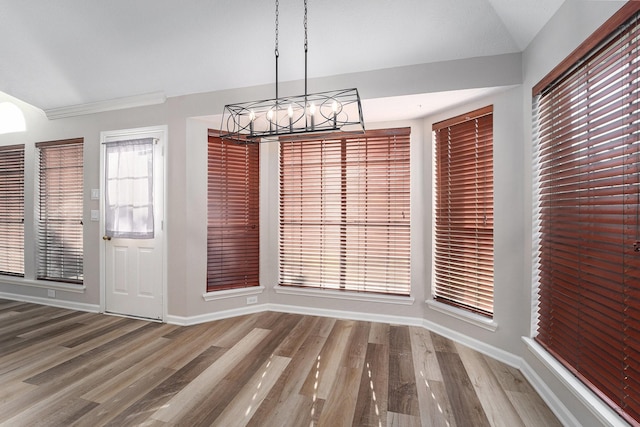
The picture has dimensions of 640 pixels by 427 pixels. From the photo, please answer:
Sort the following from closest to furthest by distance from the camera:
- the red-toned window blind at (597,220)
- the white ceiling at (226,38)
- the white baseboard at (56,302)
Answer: the red-toned window blind at (597,220), the white ceiling at (226,38), the white baseboard at (56,302)

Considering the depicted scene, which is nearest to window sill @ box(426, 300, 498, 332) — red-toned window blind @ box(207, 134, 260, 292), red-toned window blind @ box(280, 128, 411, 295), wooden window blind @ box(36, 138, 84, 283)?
red-toned window blind @ box(280, 128, 411, 295)

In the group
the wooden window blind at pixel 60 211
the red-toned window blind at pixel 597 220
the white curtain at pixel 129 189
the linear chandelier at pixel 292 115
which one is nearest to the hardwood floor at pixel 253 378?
the red-toned window blind at pixel 597 220

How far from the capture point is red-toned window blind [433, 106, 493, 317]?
266 cm

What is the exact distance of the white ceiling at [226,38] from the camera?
7.41 ft

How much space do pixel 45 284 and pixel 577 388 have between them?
18.6 ft

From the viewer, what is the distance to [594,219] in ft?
5.22

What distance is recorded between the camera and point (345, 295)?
3.49 meters

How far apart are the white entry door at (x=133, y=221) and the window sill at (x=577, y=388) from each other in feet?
11.8

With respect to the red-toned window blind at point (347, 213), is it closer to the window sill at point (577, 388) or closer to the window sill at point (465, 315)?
the window sill at point (465, 315)

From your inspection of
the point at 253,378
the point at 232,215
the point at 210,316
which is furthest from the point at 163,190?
the point at 253,378

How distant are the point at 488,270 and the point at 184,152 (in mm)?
3335

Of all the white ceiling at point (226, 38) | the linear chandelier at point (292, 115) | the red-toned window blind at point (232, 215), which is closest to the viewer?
the linear chandelier at point (292, 115)

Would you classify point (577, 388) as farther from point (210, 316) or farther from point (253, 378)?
point (210, 316)

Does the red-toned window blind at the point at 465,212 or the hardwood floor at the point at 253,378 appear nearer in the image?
the hardwood floor at the point at 253,378
